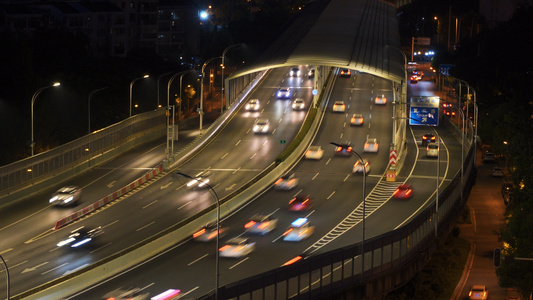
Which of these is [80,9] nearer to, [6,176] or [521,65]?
[521,65]

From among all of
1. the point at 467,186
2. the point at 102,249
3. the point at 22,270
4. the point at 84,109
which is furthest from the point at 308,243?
the point at 84,109

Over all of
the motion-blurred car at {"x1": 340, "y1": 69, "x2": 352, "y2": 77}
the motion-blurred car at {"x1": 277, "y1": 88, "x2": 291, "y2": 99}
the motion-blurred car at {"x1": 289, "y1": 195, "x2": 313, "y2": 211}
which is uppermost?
the motion-blurred car at {"x1": 340, "y1": 69, "x2": 352, "y2": 77}

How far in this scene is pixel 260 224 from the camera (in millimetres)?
57000

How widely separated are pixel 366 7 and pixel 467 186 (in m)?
81.3

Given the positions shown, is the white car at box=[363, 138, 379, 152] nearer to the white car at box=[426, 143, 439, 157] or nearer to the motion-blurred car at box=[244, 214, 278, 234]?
the white car at box=[426, 143, 439, 157]

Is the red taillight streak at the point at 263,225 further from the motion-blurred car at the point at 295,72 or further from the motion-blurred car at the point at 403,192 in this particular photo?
the motion-blurred car at the point at 295,72

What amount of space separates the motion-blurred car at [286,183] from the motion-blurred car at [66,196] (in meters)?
13.9

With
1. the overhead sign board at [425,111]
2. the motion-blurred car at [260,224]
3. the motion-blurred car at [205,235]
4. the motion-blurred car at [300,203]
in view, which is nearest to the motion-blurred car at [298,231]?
the motion-blurred car at [260,224]

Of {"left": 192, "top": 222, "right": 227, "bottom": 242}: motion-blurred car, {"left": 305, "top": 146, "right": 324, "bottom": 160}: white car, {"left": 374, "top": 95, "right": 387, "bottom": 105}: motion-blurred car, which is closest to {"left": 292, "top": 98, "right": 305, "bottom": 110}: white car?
{"left": 374, "top": 95, "right": 387, "bottom": 105}: motion-blurred car

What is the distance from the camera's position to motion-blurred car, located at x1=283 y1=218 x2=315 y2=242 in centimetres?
5519

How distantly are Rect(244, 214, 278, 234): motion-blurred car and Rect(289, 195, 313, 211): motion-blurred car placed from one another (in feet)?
14.8

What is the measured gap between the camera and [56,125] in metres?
90.4

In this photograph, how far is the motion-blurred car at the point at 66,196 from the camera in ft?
210

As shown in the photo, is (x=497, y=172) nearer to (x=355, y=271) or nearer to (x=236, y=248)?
(x=236, y=248)
